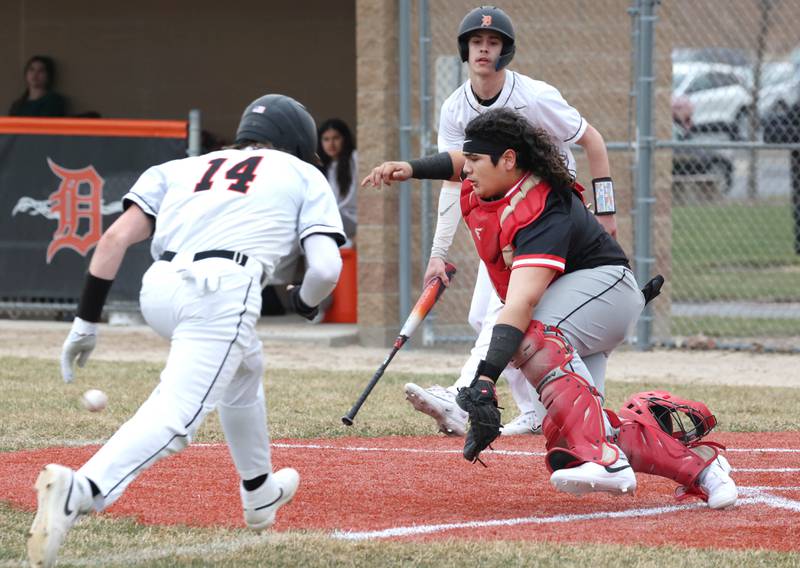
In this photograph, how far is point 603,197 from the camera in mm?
6965

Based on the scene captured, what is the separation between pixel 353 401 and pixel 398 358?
2.50 m

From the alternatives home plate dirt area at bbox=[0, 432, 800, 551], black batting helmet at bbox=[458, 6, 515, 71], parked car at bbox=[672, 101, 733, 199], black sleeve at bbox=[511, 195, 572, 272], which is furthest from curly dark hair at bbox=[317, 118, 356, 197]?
parked car at bbox=[672, 101, 733, 199]

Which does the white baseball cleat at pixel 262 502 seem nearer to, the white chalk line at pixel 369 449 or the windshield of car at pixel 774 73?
the white chalk line at pixel 369 449

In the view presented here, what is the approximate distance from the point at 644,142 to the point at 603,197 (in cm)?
439

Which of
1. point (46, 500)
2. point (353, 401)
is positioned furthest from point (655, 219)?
point (46, 500)

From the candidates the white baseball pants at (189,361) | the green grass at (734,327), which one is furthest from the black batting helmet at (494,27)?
the green grass at (734,327)

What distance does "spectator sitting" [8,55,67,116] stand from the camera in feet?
50.0

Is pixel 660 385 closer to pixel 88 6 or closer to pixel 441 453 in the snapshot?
pixel 441 453

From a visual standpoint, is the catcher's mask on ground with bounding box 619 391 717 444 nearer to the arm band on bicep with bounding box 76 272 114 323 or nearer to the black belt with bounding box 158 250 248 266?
the black belt with bounding box 158 250 248 266

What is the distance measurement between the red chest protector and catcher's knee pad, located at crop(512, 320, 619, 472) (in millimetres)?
336

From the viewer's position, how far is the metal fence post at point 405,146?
447 inches

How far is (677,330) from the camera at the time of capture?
12781 millimetres

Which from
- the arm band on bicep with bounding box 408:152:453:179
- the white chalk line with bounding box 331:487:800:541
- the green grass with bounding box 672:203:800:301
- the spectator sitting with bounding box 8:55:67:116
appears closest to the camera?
the white chalk line with bounding box 331:487:800:541

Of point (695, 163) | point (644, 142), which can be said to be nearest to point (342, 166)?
point (644, 142)
